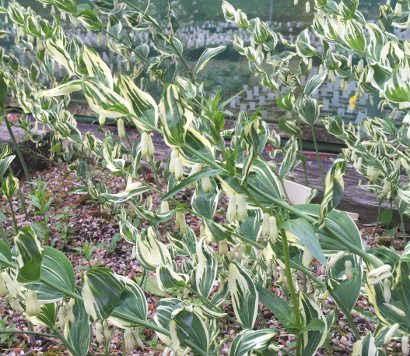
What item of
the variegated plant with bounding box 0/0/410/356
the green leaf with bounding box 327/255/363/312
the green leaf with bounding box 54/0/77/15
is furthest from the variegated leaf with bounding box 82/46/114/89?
the green leaf with bounding box 54/0/77/15

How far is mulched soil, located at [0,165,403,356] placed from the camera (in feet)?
5.41

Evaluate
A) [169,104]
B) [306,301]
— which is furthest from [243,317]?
[169,104]

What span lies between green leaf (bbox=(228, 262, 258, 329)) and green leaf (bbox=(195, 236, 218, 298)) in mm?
124

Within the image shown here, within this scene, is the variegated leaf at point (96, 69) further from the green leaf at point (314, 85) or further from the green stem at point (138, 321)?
the green leaf at point (314, 85)

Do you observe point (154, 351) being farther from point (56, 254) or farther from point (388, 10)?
point (388, 10)

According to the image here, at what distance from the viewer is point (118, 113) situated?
666 millimetres

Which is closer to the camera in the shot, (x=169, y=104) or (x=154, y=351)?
(x=169, y=104)

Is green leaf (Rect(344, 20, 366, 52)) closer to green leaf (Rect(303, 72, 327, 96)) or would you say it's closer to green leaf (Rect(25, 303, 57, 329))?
green leaf (Rect(303, 72, 327, 96))

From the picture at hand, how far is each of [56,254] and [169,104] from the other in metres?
0.36

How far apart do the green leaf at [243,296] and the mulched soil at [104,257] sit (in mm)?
472

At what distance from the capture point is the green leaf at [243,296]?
2.70ft

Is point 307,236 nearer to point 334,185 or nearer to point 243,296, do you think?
point 334,185

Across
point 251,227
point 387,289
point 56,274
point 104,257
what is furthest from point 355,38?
point 104,257

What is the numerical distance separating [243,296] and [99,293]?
29 centimetres
